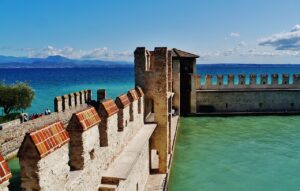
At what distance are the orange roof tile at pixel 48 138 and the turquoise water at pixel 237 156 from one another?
8111mm

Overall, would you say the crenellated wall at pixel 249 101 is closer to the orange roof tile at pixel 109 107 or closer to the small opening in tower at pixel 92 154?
the orange roof tile at pixel 109 107

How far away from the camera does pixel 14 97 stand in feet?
79.6

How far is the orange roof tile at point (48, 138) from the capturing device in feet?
12.1

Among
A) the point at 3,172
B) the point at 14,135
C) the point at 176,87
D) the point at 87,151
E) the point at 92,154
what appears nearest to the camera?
the point at 3,172

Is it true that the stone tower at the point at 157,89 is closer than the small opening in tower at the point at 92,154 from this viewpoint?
No

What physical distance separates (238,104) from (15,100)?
18093 millimetres

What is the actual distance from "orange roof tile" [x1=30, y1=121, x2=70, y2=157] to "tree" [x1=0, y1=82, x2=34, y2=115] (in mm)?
21896

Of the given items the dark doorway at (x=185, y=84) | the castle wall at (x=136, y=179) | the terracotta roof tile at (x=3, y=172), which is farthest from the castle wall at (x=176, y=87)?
the terracotta roof tile at (x=3, y=172)

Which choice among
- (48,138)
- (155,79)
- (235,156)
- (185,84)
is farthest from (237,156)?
(48,138)

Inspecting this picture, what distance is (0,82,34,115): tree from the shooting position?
24.0 meters

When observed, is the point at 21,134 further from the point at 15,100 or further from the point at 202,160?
the point at 202,160

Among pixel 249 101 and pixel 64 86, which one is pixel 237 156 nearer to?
pixel 249 101

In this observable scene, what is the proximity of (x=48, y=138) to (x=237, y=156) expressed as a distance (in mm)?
13133

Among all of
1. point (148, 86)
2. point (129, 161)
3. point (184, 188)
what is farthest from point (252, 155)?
point (129, 161)
